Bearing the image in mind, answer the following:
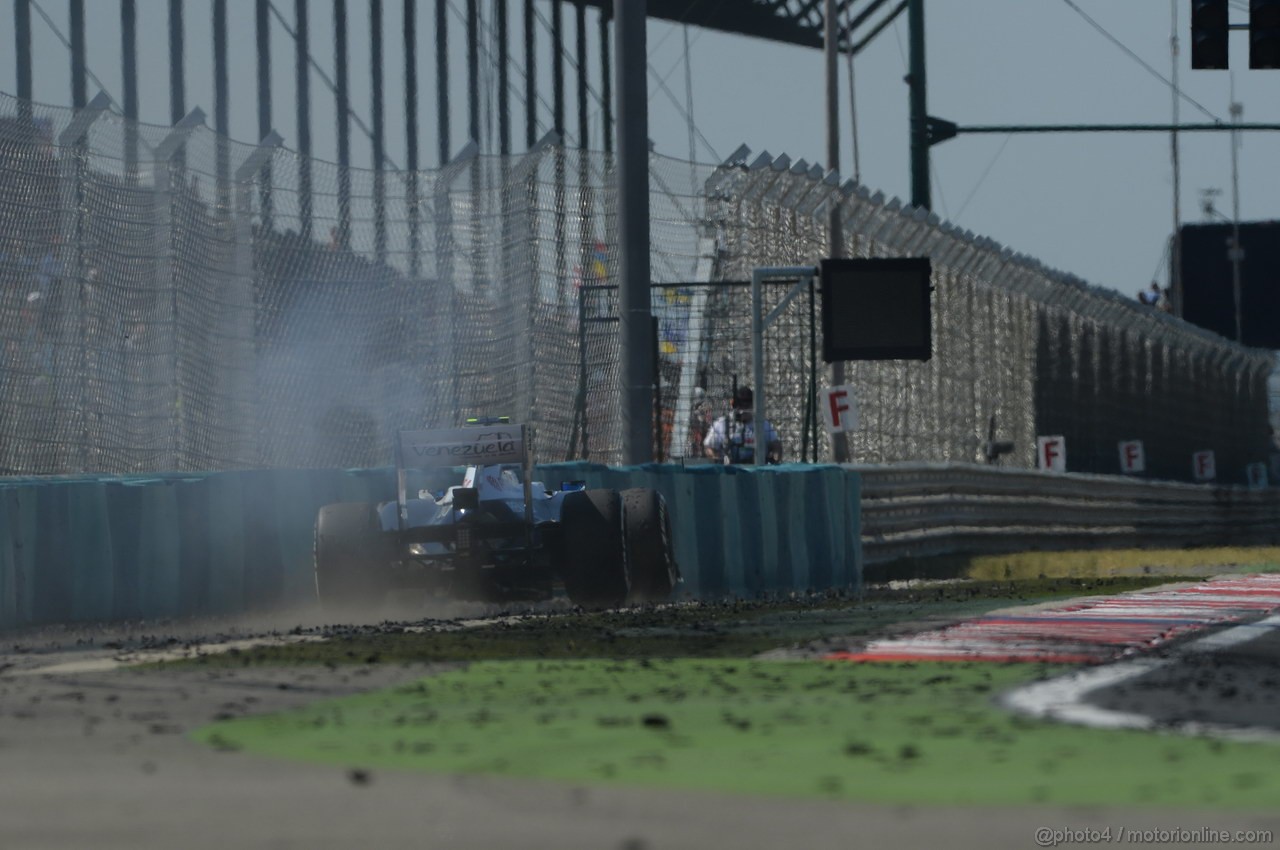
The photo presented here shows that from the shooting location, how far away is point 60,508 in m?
13.0

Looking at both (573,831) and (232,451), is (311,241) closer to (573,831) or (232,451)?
(232,451)

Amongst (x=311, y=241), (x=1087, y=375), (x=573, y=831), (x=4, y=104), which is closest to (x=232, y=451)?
(x=311, y=241)

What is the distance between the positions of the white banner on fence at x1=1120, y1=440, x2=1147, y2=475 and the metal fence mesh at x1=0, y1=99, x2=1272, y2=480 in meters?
10.7

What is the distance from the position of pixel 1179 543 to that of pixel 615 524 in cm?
2155

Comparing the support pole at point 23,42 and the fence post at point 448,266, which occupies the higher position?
the support pole at point 23,42

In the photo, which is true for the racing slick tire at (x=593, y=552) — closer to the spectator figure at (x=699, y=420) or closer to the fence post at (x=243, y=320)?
the fence post at (x=243, y=320)

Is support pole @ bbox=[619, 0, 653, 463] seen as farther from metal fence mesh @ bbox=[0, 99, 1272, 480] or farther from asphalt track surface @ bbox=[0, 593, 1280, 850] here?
asphalt track surface @ bbox=[0, 593, 1280, 850]

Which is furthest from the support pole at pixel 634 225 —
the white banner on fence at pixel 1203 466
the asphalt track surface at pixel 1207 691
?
the white banner on fence at pixel 1203 466

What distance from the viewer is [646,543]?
15.0m

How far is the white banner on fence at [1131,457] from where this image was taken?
36.5 meters

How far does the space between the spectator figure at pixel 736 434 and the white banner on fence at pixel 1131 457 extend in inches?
630

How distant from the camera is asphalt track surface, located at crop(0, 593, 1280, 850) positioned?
5105mm

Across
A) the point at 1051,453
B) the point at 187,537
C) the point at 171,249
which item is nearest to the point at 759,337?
the point at 171,249

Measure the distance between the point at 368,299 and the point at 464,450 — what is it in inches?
82.1
